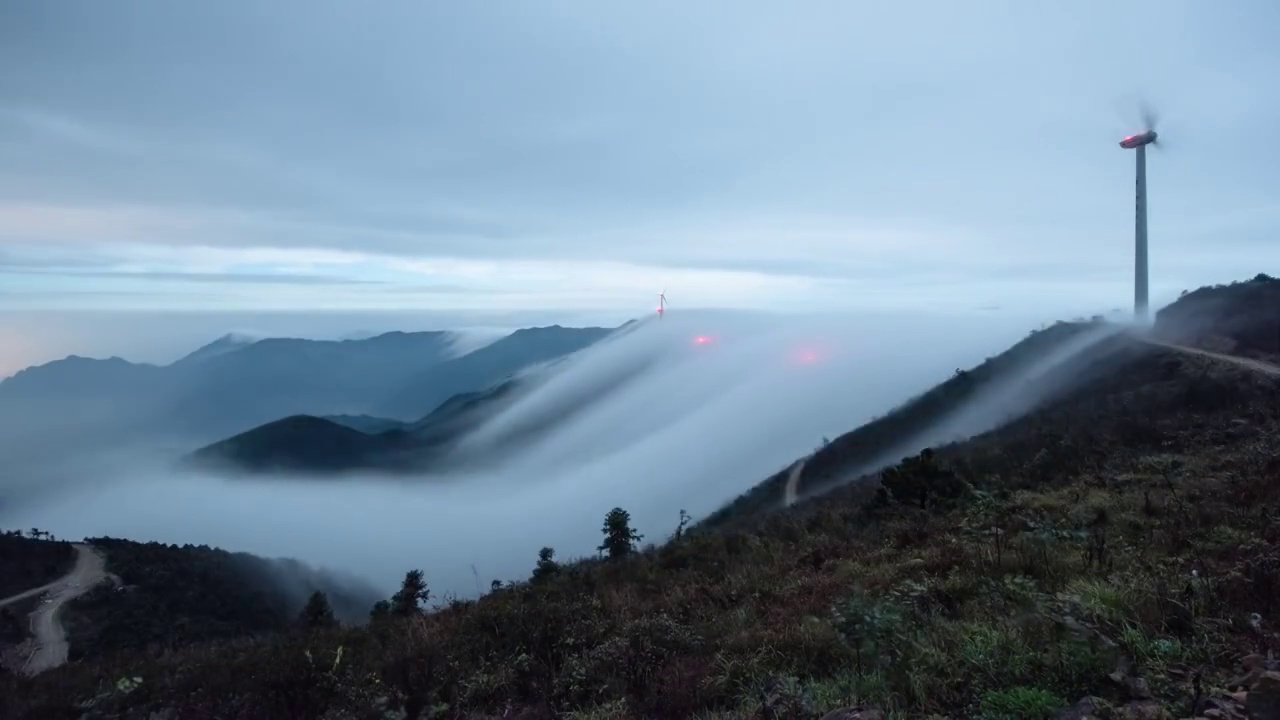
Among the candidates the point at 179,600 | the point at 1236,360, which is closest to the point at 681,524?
the point at 1236,360

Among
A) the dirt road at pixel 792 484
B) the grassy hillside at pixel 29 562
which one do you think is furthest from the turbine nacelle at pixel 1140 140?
the grassy hillside at pixel 29 562

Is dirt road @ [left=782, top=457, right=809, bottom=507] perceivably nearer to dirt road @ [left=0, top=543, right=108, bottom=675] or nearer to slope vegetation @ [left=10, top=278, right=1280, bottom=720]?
slope vegetation @ [left=10, top=278, right=1280, bottom=720]

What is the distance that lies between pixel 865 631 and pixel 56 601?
158 ft

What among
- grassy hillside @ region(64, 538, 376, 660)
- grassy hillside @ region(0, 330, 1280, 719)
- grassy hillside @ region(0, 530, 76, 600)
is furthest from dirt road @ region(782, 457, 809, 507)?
grassy hillside @ region(0, 530, 76, 600)

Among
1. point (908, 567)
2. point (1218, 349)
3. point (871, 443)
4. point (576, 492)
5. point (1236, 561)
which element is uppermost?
point (1218, 349)

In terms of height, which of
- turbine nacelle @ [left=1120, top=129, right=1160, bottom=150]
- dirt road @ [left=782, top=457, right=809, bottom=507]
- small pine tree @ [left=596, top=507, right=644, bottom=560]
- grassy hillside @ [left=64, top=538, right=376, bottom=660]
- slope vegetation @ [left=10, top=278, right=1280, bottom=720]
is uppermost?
turbine nacelle @ [left=1120, top=129, right=1160, bottom=150]

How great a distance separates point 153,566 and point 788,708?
5371 centimetres

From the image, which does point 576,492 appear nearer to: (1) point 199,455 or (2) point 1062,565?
(2) point 1062,565

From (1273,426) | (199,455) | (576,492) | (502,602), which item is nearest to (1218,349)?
(1273,426)

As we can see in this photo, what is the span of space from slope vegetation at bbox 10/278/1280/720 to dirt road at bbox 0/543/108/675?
75.0 ft

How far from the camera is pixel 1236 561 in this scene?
5.54 metres

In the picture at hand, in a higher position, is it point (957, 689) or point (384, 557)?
point (957, 689)

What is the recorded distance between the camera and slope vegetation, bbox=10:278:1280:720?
13.6ft

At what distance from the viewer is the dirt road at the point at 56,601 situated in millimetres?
27969
